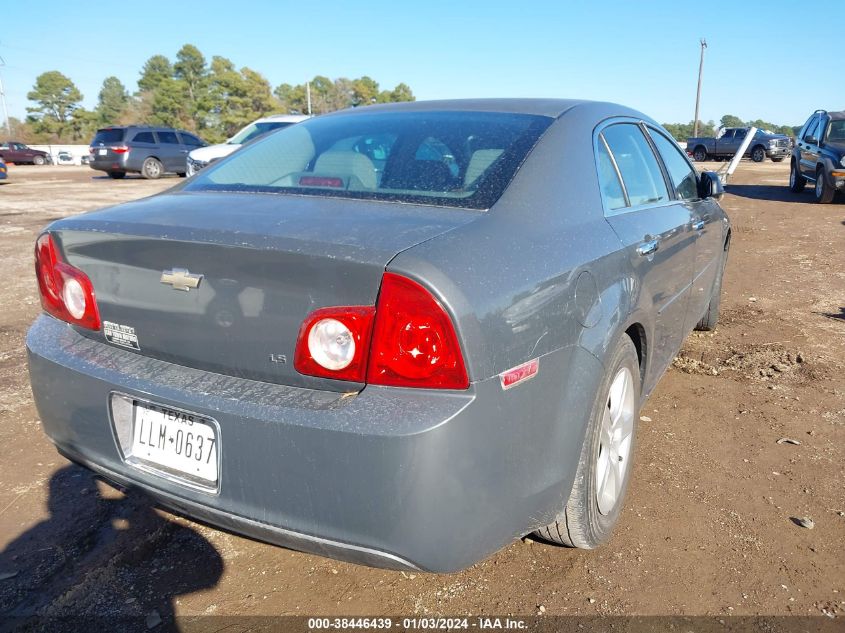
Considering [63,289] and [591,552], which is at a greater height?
[63,289]

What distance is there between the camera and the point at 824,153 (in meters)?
12.7

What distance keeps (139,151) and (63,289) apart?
A: 20.3m

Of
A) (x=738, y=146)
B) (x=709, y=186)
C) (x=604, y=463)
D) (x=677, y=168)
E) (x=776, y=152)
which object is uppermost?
(x=738, y=146)

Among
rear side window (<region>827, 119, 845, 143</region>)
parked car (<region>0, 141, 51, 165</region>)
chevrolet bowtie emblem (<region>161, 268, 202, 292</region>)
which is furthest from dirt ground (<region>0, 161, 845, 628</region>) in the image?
parked car (<region>0, 141, 51, 165</region>)

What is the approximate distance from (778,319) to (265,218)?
4.74 meters

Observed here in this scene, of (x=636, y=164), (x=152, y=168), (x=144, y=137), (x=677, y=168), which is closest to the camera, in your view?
(x=636, y=164)

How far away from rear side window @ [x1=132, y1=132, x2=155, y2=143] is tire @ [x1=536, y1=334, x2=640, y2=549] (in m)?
21.0

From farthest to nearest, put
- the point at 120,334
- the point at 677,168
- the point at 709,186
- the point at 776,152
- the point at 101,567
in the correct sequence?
1. the point at 776,152
2. the point at 709,186
3. the point at 677,168
4. the point at 101,567
5. the point at 120,334

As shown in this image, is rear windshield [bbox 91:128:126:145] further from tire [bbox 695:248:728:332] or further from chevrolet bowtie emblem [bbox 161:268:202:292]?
chevrolet bowtie emblem [bbox 161:268:202:292]

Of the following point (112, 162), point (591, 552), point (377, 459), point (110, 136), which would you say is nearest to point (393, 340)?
point (377, 459)

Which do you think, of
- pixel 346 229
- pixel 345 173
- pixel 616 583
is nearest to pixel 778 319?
pixel 616 583

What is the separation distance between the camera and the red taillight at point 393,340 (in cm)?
158

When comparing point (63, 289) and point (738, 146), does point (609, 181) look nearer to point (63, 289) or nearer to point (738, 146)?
point (63, 289)

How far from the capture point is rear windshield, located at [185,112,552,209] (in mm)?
2137
